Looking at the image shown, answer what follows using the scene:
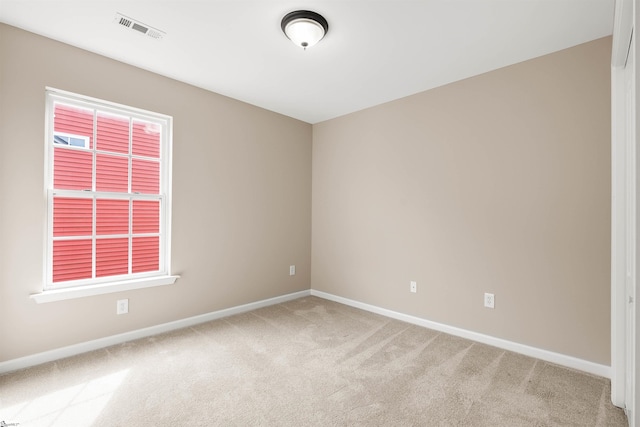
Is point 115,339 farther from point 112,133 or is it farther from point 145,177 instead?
point 112,133

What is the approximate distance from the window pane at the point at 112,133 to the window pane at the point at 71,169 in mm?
168

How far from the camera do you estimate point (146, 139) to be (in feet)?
9.97

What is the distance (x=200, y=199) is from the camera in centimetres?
332

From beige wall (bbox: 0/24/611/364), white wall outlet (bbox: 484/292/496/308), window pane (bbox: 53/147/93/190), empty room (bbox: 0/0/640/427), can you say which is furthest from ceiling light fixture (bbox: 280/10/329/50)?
white wall outlet (bbox: 484/292/496/308)

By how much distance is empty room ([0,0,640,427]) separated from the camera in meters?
1.95

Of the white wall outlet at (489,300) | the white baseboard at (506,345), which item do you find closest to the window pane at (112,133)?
the white baseboard at (506,345)

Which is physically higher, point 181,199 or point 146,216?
point 181,199

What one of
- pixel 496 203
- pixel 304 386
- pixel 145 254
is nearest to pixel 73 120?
pixel 145 254

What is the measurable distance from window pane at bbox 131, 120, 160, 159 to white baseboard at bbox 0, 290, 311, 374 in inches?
68.3

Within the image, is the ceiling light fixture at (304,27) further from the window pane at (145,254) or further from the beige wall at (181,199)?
the window pane at (145,254)

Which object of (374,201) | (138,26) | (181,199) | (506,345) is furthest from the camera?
(374,201)

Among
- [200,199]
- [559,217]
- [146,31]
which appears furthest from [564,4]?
[200,199]

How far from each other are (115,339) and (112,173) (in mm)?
1523

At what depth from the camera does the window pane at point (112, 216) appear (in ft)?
8.93
